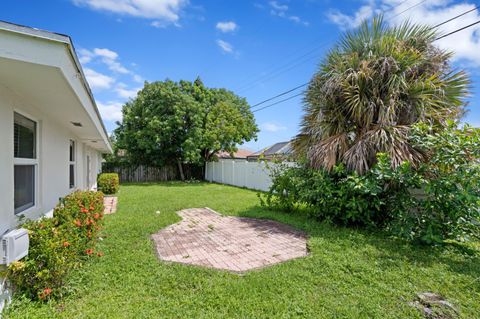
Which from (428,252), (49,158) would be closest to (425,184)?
(428,252)

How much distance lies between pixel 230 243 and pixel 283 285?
1.84 metres

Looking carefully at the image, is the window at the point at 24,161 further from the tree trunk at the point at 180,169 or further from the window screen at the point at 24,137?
the tree trunk at the point at 180,169

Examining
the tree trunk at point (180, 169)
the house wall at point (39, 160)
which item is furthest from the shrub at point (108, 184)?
the tree trunk at point (180, 169)

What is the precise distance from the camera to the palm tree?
541 centimetres

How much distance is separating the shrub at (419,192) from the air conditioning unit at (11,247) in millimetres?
5224

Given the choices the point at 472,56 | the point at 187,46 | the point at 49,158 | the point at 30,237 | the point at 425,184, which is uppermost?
the point at 187,46

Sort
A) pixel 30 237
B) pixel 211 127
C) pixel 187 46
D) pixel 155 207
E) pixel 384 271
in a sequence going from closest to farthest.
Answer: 1. pixel 30 237
2. pixel 384 271
3. pixel 155 207
4. pixel 187 46
5. pixel 211 127

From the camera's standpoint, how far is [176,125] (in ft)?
55.0

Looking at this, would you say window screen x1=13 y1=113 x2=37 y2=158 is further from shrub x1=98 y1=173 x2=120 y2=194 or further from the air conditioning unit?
shrub x1=98 y1=173 x2=120 y2=194

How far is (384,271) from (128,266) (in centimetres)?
369

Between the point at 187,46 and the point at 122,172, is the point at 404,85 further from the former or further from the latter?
the point at 122,172

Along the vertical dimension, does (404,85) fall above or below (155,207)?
above

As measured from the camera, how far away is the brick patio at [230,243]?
Result: 13.3ft

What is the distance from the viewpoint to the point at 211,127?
1731 cm
